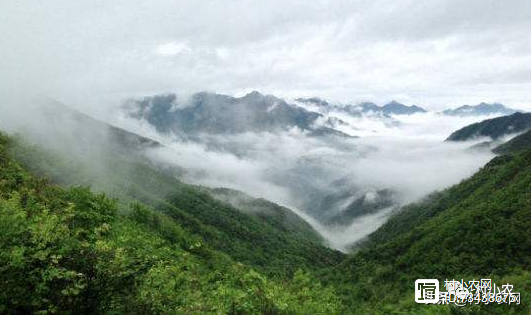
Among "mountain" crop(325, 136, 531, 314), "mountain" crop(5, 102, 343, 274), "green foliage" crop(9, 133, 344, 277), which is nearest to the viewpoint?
"mountain" crop(325, 136, 531, 314)

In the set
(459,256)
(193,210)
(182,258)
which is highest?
(193,210)

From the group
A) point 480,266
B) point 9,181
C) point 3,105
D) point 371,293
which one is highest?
point 3,105

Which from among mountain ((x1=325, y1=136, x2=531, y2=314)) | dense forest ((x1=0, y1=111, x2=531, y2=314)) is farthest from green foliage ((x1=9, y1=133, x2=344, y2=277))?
mountain ((x1=325, y1=136, x2=531, y2=314))

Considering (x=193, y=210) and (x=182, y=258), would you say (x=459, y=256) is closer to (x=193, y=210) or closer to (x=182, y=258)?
(x=182, y=258)

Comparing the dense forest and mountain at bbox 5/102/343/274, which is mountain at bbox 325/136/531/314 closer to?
the dense forest

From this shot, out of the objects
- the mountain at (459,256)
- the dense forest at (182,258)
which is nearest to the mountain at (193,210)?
the dense forest at (182,258)

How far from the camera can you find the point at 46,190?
3881 cm

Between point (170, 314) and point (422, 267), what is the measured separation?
87.4m

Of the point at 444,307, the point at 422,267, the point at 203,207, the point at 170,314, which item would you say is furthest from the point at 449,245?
the point at 203,207

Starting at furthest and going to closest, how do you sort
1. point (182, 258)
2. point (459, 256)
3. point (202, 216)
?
point (202, 216)
point (459, 256)
point (182, 258)

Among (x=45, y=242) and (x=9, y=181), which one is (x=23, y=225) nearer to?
(x=45, y=242)

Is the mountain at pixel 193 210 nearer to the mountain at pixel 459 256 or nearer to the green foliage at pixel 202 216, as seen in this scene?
the green foliage at pixel 202 216

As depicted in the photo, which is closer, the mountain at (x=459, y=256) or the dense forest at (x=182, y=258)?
the dense forest at (x=182, y=258)

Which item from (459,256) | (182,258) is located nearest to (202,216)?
(459,256)
